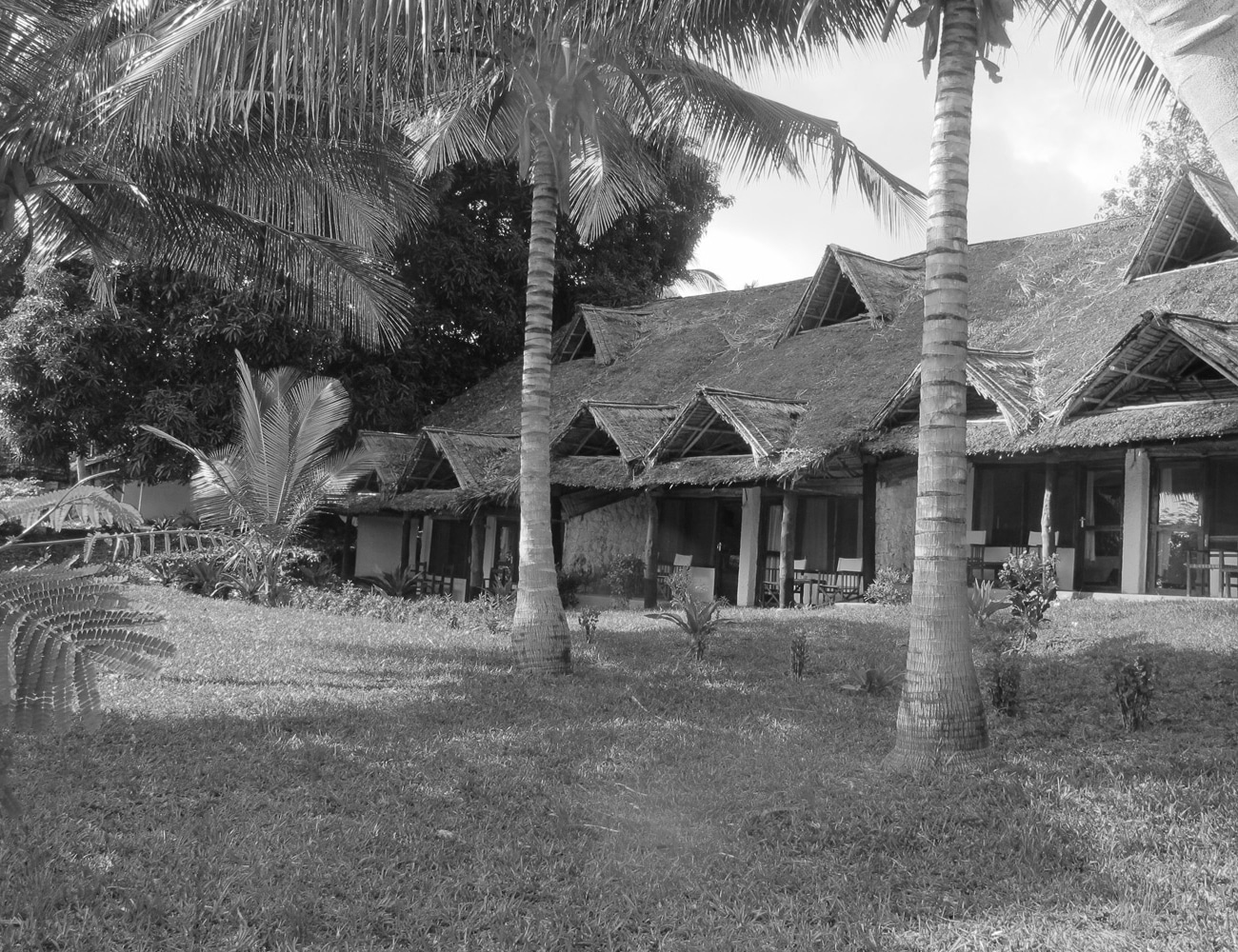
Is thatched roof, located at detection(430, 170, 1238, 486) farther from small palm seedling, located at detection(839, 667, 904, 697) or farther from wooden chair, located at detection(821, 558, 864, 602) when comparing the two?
small palm seedling, located at detection(839, 667, 904, 697)

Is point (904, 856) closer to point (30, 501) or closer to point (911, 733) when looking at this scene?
point (911, 733)

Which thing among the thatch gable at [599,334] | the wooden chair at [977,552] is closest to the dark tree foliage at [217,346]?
the thatch gable at [599,334]

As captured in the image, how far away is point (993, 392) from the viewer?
13.7 meters

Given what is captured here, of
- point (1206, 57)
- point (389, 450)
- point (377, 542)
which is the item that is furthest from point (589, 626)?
point (377, 542)

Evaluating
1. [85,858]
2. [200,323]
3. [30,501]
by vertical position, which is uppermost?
[200,323]

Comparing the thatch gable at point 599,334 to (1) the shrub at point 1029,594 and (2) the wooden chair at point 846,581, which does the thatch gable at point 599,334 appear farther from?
(1) the shrub at point 1029,594

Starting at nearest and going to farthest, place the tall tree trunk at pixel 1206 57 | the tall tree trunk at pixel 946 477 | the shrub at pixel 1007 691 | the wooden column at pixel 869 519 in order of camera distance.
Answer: the tall tree trunk at pixel 1206 57 < the tall tree trunk at pixel 946 477 < the shrub at pixel 1007 691 < the wooden column at pixel 869 519

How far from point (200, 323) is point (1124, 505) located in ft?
49.3

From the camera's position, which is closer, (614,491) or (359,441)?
(614,491)

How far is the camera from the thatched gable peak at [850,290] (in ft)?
60.4

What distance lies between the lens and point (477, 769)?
633cm

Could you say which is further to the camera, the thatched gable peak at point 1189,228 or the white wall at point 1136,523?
the thatched gable peak at point 1189,228

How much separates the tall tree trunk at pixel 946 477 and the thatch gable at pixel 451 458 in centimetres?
1218

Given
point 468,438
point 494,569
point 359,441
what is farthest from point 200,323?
point 494,569
